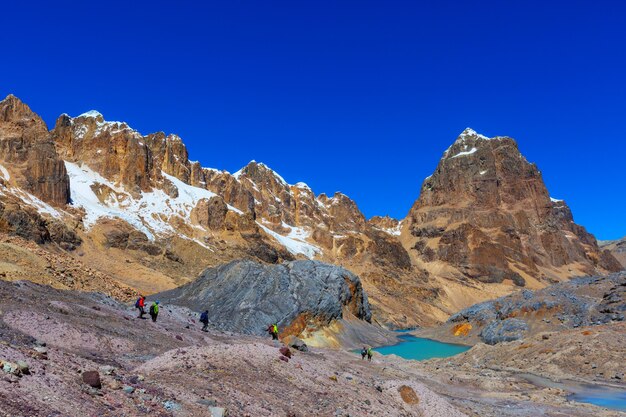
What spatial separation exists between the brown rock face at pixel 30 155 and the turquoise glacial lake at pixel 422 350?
259ft

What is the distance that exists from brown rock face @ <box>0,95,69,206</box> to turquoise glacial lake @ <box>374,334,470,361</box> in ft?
259

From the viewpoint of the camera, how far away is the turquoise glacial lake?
63562 mm

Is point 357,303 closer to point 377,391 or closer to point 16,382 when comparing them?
point 377,391

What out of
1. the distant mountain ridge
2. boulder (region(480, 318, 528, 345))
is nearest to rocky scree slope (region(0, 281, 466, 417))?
boulder (region(480, 318, 528, 345))

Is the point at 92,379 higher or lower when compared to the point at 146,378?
higher

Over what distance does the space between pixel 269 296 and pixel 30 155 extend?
79.2 metres

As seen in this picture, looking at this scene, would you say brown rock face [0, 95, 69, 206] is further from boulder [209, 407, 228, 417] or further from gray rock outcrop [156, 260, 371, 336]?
boulder [209, 407, 228, 417]

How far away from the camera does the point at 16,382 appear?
9.56 metres

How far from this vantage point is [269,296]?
5675 cm

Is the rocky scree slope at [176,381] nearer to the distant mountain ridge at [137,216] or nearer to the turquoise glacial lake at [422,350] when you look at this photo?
the turquoise glacial lake at [422,350]

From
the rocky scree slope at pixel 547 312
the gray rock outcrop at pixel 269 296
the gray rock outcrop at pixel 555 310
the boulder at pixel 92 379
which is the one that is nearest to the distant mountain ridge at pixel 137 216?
the gray rock outcrop at pixel 269 296

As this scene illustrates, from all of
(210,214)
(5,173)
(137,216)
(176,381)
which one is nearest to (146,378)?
(176,381)

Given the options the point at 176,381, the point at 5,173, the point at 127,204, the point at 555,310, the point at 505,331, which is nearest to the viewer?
the point at 176,381

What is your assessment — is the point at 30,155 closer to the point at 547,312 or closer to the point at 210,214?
the point at 210,214
